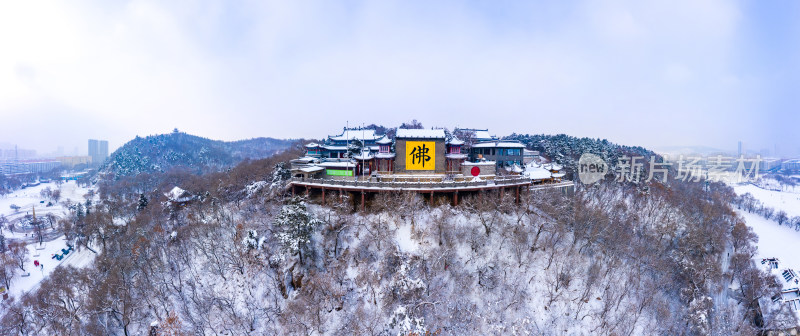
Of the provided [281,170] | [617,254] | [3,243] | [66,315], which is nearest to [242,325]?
[66,315]

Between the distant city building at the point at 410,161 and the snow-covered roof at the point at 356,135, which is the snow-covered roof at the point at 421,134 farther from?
the snow-covered roof at the point at 356,135

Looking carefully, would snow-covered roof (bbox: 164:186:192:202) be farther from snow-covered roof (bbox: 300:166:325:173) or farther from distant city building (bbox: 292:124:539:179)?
snow-covered roof (bbox: 300:166:325:173)

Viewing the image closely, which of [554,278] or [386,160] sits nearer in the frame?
[554,278]

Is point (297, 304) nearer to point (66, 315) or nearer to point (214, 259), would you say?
point (214, 259)

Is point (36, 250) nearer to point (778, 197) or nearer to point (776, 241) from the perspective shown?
point (776, 241)

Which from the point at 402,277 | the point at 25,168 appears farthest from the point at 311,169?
the point at 25,168

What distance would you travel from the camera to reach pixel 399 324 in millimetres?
22562

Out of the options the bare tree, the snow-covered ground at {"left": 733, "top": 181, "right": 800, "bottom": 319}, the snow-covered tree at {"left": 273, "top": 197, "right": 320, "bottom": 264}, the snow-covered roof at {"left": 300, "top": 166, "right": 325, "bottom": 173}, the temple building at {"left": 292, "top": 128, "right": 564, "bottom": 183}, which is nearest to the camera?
the snow-covered tree at {"left": 273, "top": 197, "right": 320, "bottom": 264}

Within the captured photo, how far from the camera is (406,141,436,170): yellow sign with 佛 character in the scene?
3778 centimetres

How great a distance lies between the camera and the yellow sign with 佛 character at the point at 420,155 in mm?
37781

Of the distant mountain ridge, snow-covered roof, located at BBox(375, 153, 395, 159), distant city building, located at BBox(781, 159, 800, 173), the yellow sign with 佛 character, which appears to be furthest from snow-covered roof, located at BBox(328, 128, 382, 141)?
distant city building, located at BBox(781, 159, 800, 173)

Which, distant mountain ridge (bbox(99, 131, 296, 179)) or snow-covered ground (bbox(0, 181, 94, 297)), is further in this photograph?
distant mountain ridge (bbox(99, 131, 296, 179))

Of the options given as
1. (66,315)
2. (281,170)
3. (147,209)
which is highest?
(281,170)

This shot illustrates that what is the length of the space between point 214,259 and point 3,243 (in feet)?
159
